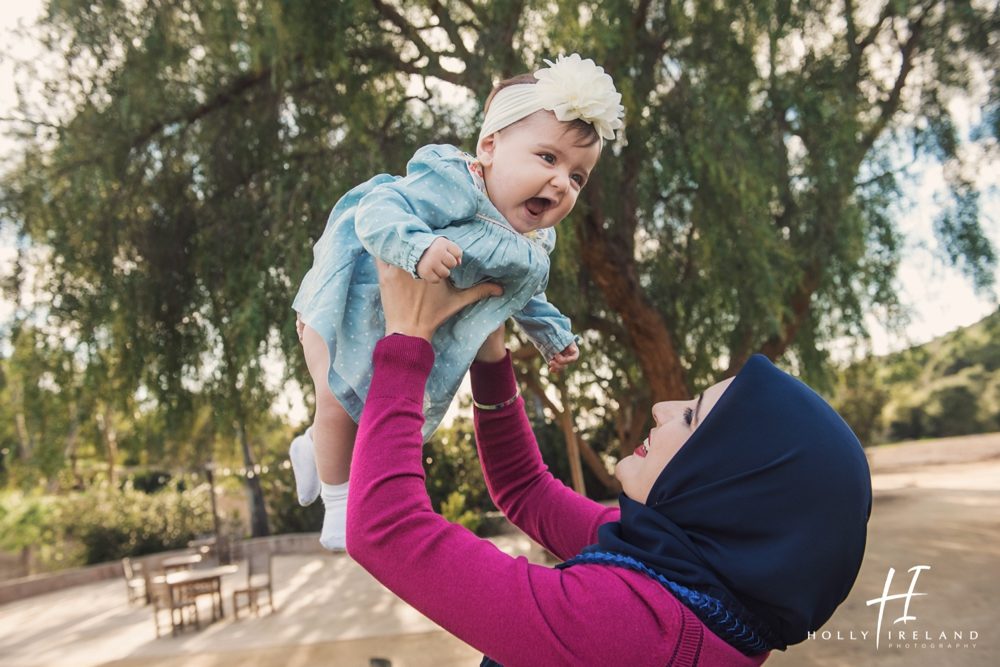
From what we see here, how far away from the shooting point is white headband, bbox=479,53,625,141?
131 cm

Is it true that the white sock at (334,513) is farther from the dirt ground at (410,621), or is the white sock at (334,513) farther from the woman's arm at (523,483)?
the dirt ground at (410,621)

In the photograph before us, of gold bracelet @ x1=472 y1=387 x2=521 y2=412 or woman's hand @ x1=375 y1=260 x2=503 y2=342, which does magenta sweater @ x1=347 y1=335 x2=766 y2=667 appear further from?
gold bracelet @ x1=472 y1=387 x2=521 y2=412

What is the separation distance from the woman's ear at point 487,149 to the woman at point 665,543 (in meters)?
0.31

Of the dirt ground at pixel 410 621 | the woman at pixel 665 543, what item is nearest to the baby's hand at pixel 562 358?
the woman at pixel 665 543

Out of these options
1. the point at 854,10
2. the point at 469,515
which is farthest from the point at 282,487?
the point at 854,10

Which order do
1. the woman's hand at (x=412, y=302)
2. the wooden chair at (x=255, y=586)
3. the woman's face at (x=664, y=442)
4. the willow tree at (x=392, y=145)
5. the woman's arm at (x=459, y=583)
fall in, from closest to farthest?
the woman's arm at (x=459, y=583) < the woman's hand at (x=412, y=302) < the woman's face at (x=664, y=442) < the willow tree at (x=392, y=145) < the wooden chair at (x=255, y=586)

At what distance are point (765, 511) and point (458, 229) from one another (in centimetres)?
61

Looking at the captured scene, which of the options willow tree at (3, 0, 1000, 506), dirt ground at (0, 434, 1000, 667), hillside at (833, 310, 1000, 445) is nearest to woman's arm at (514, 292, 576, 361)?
willow tree at (3, 0, 1000, 506)

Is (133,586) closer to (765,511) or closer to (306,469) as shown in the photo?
(306,469)

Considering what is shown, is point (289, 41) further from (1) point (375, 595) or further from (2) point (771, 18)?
(1) point (375, 595)

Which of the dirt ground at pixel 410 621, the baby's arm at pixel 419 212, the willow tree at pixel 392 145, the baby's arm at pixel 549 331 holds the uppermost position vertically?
the willow tree at pixel 392 145

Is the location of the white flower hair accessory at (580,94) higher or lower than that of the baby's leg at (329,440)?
higher

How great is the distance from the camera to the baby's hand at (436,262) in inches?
41.6

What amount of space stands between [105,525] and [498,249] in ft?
51.7
